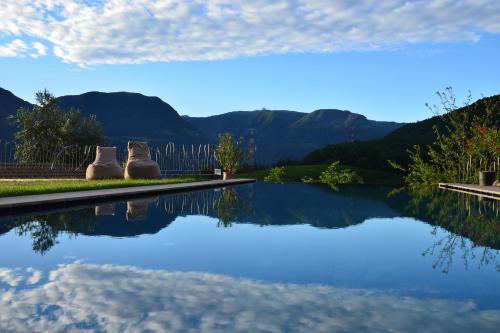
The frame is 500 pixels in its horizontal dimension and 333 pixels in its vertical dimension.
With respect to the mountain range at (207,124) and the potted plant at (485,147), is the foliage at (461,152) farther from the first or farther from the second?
the mountain range at (207,124)

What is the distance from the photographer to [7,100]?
112 metres

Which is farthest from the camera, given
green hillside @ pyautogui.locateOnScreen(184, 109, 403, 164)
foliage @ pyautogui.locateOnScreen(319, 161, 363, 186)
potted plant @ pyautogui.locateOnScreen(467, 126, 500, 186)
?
green hillside @ pyautogui.locateOnScreen(184, 109, 403, 164)

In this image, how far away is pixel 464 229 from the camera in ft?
26.6

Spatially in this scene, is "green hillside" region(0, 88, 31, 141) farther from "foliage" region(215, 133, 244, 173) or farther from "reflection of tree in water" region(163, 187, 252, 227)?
"reflection of tree in water" region(163, 187, 252, 227)

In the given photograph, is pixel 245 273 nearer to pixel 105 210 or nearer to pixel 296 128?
pixel 105 210

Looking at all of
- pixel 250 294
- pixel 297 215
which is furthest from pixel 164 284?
pixel 297 215

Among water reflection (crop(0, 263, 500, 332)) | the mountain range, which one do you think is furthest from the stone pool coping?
the mountain range

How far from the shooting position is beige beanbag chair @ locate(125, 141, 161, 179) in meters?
20.0

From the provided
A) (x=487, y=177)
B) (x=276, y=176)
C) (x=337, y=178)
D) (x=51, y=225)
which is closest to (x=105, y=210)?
(x=51, y=225)

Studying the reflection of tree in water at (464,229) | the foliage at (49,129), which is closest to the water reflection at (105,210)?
the reflection of tree in water at (464,229)

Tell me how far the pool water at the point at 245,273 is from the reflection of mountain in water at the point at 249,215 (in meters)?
0.05

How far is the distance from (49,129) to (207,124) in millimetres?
153024

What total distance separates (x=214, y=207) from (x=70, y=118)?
85.5ft

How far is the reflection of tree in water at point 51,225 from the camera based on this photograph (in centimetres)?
652
